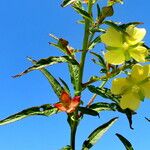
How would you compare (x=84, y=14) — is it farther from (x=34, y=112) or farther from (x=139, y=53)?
(x=34, y=112)

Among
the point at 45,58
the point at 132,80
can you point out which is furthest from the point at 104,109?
the point at 45,58

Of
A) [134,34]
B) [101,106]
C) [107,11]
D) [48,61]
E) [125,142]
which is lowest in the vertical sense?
[125,142]

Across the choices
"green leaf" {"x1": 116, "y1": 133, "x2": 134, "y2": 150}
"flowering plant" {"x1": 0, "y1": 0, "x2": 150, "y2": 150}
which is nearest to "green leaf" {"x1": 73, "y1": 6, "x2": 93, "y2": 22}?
"flowering plant" {"x1": 0, "y1": 0, "x2": 150, "y2": 150}

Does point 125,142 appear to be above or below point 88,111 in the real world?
below

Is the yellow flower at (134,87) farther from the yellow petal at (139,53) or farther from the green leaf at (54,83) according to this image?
the green leaf at (54,83)

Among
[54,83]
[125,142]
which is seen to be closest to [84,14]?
[54,83]

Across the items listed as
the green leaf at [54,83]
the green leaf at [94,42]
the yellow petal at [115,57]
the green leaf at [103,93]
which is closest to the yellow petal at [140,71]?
the yellow petal at [115,57]

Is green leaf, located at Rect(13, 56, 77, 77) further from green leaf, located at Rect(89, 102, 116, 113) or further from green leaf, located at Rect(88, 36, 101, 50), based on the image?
green leaf, located at Rect(89, 102, 116, 113)

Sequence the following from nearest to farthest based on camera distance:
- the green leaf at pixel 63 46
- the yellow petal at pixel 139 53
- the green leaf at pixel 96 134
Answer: the yellow petal at pixel 139 53 → the green leaf at pixel 63 46 → the green leaf at pixel 96 134
